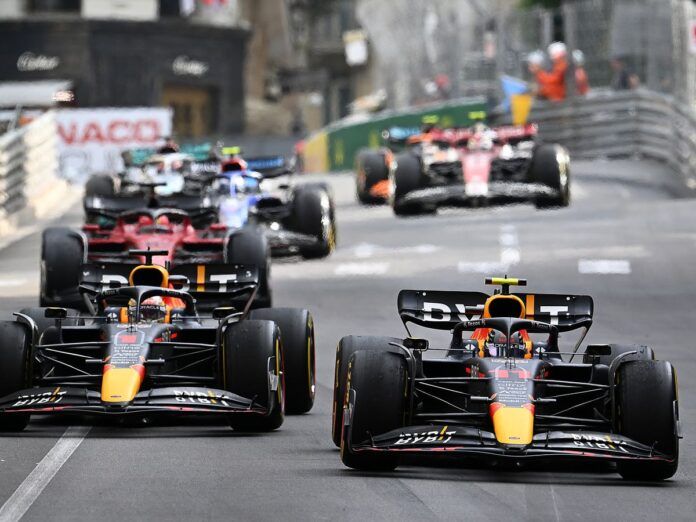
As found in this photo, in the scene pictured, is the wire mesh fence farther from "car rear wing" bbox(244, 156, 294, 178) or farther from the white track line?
the white track line

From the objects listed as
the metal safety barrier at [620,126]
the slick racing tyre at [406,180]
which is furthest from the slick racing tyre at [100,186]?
the metal safety barrier at [620,126]

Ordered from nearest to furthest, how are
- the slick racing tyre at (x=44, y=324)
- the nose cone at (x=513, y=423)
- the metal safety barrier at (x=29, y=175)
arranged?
the nose cone at (x=513, y=423) < the slick racing tyre at (x=44, y=324) < the metal safety barrier at (x=29, y=175)

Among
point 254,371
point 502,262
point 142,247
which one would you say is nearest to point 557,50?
point 502,262

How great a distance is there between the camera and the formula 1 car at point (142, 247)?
19.3 metres

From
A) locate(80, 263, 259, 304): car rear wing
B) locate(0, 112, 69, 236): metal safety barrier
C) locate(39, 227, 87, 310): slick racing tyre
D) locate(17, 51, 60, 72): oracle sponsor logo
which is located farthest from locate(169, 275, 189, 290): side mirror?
locate(17, 51, 60, 72): oracle sponsor logo

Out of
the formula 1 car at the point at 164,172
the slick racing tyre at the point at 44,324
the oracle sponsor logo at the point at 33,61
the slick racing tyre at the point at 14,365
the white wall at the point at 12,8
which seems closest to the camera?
the slick racing tyre at the point at 14,365

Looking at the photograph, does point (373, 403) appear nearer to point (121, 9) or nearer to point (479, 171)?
point (479, 171)

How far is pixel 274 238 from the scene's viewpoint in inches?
984

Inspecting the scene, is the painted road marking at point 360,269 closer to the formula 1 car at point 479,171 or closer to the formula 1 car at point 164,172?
the formula 1 car at point 164,172

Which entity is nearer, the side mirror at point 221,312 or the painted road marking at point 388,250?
the side mirror at point 221,312

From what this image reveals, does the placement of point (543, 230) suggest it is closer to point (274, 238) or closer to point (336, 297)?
point (274, 238)

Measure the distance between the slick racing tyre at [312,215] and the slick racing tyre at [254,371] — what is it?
476 inches

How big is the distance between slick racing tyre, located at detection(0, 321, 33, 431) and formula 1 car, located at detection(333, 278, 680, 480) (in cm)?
213

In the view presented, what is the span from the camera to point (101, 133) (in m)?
51.8
